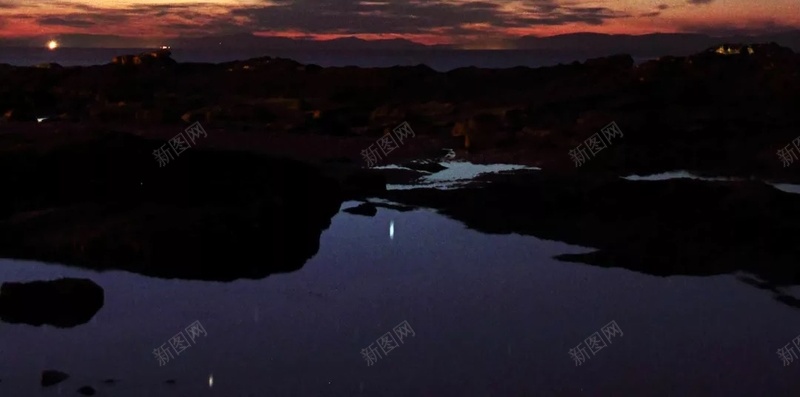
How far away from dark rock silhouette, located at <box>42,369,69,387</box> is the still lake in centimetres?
12

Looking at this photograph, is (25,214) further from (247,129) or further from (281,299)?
(247,129)

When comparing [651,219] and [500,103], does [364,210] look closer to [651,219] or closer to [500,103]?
[651,219]

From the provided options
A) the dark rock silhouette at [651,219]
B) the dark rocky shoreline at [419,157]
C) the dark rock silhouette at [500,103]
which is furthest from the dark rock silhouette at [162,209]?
the dark rock silhouette at [500,103]

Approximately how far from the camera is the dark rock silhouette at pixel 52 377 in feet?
32.2

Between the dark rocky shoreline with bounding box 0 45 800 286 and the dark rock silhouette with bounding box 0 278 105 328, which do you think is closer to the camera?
the dark rock silhouette with bounding box 0 278 105 328

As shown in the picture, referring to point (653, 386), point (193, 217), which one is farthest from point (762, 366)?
point (193, 217)

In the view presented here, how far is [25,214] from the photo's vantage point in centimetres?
1697

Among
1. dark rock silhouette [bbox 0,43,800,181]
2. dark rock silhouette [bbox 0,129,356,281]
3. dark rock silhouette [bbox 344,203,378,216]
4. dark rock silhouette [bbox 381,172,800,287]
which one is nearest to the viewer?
dark rock silhouette [bbox 0,129,356,281]

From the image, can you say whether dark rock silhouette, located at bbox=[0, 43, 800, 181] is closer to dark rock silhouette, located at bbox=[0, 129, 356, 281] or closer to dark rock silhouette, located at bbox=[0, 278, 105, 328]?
dark rock silhouette, located at bbox=[0, 129, 356, 281]

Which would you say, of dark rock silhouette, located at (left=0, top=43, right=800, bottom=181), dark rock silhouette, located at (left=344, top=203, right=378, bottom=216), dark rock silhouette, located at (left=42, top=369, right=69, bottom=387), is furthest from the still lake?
dark rock silhouette, located at (left=0, top=43, right=800, bottom=181)

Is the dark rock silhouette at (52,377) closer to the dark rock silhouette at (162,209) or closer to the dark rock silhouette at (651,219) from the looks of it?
the dark rock silhouette at (162,209)

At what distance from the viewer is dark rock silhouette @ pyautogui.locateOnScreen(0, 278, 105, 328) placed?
1185cm

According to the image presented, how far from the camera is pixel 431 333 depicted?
11.9 meters

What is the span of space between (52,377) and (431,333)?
201 inches
